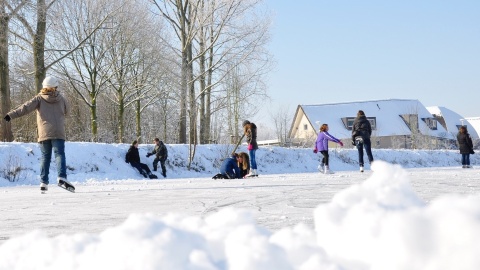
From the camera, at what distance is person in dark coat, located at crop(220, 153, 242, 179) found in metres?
14.6

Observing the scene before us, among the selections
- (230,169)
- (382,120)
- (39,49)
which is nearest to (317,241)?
(230,169)

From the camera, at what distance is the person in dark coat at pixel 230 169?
14648mm

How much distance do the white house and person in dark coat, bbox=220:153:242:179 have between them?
4463cm

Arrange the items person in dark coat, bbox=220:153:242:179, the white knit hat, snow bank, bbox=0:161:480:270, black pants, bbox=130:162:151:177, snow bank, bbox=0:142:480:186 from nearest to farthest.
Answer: snow bank, bbox=0:161:480:270, the white knit hat, person in dark coat, bbox=220:153:242:179, snow bank, bbox=0:142:480:186, black pants, bbox=130:162:151:177

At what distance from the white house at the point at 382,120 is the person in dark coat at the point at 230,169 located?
44631mm

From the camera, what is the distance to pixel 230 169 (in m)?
14.7

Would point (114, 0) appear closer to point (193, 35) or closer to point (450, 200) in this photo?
point (193, 35)

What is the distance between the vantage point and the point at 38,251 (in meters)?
1.37

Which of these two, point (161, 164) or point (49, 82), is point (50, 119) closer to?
point (49, 82)

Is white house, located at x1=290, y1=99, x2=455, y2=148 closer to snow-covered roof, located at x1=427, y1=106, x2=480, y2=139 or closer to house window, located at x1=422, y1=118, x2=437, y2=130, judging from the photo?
house window, located at x1=422, y1=118, x2=437, y2=130

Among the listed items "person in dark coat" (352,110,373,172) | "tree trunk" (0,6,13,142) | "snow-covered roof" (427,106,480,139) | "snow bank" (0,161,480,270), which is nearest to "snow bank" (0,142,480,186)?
"tree trunk" (0,6,13,142)

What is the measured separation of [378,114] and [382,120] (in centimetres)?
101

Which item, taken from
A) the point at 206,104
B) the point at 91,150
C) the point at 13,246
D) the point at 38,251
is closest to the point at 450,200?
the point at 38,251

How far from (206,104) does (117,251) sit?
30248 millimetres
